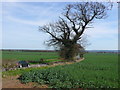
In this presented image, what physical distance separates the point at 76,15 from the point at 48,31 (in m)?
4.16

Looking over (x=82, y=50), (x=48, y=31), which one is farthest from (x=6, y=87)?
(x=82, y=50)

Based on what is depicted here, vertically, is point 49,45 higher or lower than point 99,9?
lower

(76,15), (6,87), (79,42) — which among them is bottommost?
(6,87)

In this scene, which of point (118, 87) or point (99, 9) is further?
point (99, 9)

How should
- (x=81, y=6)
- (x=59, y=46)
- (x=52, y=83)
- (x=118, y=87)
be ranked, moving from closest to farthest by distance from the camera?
(x=118, y=87) < (x=52, y=83) < (x=81, y=6) < (x=59, y=46)

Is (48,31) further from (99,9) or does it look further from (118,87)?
(118,87)

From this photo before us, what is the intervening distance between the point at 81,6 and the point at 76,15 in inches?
61.3

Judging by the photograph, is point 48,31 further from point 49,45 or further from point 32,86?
point 32,86

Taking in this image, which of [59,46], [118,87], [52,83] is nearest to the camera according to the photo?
[118,87]

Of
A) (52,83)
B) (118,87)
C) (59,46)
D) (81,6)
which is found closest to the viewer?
(118,87)

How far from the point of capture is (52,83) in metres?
10.5

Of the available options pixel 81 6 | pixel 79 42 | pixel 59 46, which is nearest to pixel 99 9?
pixel 81 6

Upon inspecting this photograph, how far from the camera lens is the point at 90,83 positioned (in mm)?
10273

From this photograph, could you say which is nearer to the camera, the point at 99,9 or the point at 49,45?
the point at 99,9
